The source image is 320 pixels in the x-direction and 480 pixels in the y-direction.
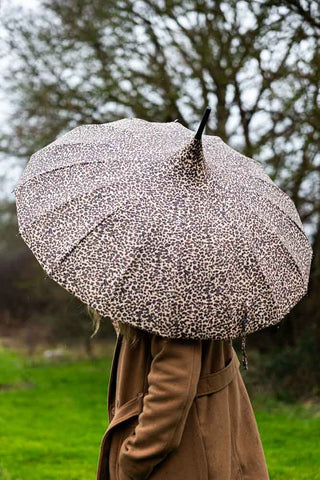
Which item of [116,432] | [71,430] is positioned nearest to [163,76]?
[71,430]

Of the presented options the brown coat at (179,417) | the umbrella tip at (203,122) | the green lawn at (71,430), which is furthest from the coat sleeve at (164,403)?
the green lawn at (71,430)

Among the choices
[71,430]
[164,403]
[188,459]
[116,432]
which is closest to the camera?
[164,403]

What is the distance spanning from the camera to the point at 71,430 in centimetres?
797

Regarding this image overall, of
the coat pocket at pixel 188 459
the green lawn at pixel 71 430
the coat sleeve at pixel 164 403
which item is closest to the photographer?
the coat sleeve at pixel 164 403

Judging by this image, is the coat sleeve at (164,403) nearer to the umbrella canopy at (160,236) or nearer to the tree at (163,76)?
the umbrella canopy at (160,236)

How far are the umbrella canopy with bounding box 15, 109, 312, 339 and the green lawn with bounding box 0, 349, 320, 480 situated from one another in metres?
3.18

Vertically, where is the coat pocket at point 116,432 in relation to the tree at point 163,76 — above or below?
below

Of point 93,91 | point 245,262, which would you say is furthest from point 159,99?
point 245,262

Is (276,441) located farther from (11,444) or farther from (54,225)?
(54,225)

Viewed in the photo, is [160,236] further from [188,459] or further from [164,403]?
[188,459]

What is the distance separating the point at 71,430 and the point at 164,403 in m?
6.12

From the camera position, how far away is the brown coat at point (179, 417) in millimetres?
2252

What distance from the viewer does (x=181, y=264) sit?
7.45 ft

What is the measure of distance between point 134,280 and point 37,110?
9.07 meters
